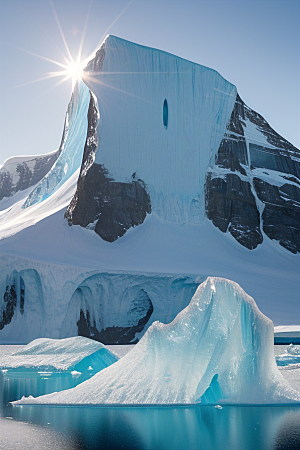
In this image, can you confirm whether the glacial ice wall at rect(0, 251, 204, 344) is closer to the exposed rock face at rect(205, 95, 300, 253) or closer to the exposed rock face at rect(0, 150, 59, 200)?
Result: the exposed rock face at rect(205, 95, 300, 253)

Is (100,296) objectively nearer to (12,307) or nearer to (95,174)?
(12,307)

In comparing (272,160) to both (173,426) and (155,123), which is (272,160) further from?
(173,426)

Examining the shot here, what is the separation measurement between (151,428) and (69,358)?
21.7 feet

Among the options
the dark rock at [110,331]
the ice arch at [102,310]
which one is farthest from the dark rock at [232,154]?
the dark rock at [110,331]

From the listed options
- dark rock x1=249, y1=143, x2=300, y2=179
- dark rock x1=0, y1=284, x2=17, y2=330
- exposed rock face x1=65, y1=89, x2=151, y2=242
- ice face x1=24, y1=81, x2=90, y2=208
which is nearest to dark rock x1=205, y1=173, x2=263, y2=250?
dark rock x1=249, y1=143, x2=300, y2=179

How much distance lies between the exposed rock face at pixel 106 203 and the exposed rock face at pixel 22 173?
1209 inches

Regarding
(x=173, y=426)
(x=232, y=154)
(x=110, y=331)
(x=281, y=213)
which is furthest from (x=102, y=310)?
(x=173, y=426)

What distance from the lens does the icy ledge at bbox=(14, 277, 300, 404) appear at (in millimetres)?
9430

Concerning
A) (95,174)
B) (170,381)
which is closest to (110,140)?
(95,174)

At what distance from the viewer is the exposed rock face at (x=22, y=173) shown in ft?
207

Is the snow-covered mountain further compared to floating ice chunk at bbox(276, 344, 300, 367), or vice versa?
the snow-covered mountain

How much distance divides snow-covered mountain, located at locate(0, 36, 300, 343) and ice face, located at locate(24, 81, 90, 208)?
1.49ft

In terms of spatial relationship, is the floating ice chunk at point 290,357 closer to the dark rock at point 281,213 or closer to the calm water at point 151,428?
the calm water at point 151,428

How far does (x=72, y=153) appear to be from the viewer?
140ft
